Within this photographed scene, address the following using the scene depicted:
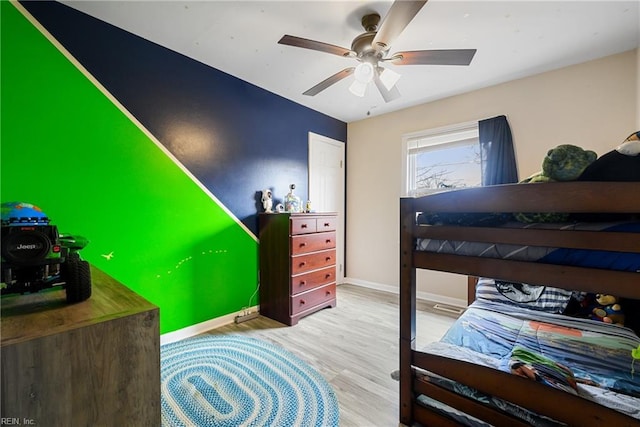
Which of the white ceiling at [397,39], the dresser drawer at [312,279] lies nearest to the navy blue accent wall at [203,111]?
the white ceiling at [397,39]

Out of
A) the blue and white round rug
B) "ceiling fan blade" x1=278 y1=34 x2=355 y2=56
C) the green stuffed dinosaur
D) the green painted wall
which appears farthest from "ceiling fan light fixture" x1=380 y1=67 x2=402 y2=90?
the blue and white round rug

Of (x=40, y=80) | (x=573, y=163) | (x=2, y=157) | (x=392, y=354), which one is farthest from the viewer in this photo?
(x=392, y=354)

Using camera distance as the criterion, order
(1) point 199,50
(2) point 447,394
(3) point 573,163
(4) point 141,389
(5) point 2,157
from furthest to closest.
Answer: (1) point 199,50 → (5) point 2,157 → (2) point 447,394 → (3) point 573,163 → (4) point 141,389

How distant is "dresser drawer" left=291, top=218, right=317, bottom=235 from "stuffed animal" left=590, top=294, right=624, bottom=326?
2.25m

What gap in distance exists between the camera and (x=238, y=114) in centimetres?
264

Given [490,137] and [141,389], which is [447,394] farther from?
A: [490,137]

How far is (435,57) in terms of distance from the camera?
1.69m

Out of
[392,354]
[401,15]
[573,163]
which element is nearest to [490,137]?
[401,15]

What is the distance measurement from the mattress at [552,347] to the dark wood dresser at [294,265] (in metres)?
1.47

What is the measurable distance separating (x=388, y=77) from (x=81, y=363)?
Result: 210 cm

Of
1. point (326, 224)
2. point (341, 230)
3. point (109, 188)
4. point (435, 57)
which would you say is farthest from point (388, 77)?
point (341, 230)

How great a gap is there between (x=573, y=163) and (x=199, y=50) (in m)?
2.62

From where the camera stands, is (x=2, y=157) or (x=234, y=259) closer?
(x=2, y=157)

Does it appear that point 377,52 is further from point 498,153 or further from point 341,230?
point 341,230
